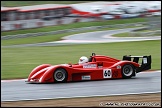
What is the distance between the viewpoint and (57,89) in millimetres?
10375

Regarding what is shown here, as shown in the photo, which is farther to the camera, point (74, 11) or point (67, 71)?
point (74, 11)

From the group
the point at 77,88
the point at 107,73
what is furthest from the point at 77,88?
the point at 107,73

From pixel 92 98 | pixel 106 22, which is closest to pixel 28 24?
pixel 106 22

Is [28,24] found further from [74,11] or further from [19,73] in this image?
[19,73]

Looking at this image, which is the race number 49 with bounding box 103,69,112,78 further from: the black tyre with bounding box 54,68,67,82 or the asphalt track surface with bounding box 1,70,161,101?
the black tyre with bounding box 54,68,67,82

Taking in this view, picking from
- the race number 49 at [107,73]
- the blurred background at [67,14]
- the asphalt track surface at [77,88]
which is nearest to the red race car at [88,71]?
the race number 49 at [107,73]

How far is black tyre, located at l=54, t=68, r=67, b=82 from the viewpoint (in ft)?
37.7

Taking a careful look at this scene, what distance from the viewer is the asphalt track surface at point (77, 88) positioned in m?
9.46

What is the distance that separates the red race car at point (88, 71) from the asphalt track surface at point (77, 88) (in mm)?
249

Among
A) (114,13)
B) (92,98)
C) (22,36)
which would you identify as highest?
(114,13)

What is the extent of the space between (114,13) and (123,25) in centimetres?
633

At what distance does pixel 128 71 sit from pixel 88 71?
1.16 metres

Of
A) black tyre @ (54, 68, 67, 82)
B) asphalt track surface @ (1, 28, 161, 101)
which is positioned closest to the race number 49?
asphalt track surface @ (1, 28, 161, 101)

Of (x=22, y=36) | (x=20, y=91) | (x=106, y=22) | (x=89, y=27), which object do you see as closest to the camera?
(x=20, y=91)
